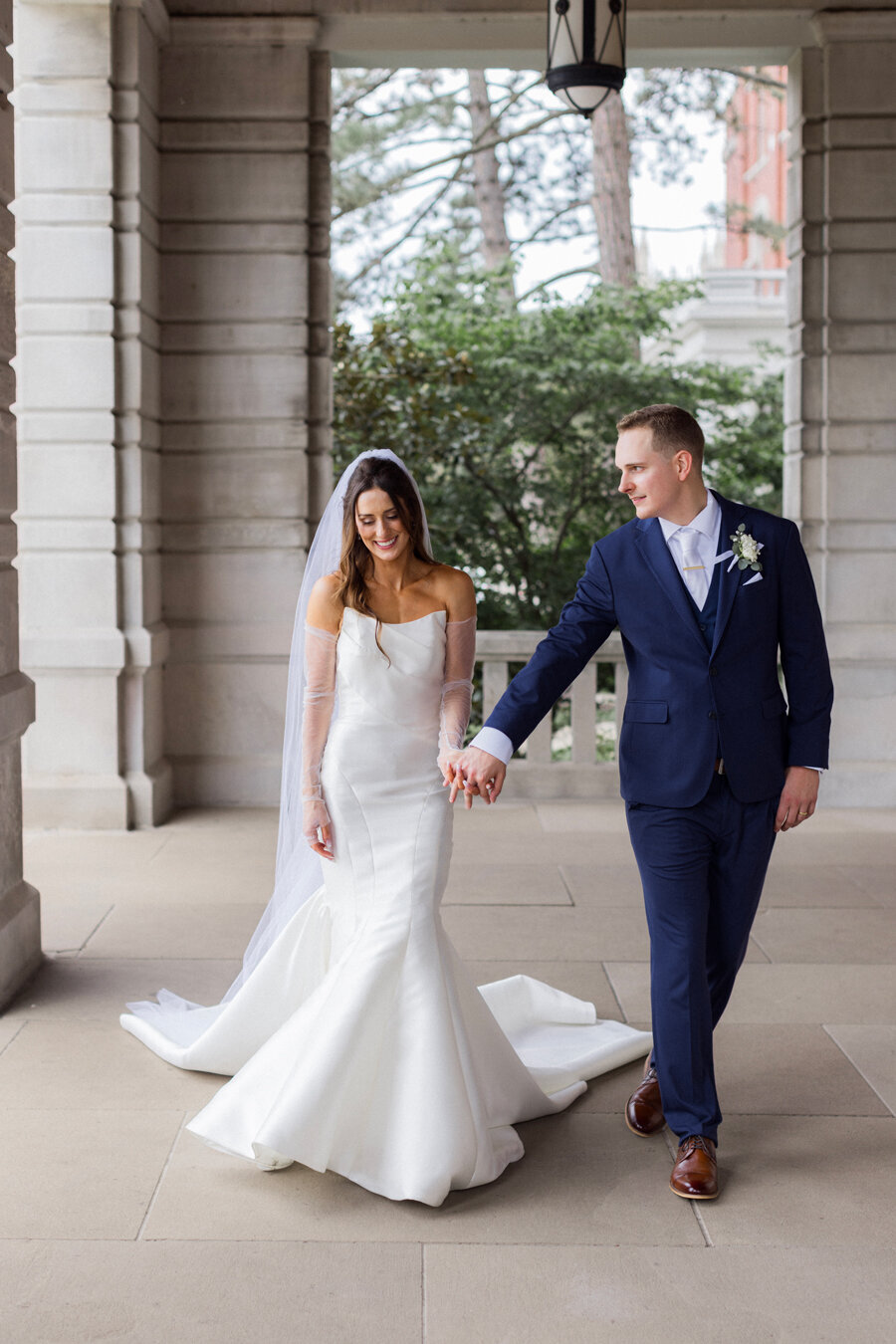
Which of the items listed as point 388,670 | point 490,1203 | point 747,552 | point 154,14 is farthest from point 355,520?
point 154,14

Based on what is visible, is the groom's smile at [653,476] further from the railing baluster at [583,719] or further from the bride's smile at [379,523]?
the railing baluster at [583,719]

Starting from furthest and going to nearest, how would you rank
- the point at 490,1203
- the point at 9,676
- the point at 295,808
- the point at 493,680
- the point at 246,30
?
the point at 493,680, the point at 246,30, the point at 9,676, the point at 295,808, the point at 490,1203

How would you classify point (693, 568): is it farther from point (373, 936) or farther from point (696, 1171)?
point (696, 1171)

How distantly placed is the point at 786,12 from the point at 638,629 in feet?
21.0

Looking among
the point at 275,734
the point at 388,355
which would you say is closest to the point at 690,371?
the point at 388,355

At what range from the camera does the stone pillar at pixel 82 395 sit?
25.1ft

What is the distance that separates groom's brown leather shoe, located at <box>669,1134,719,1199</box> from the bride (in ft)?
1.45

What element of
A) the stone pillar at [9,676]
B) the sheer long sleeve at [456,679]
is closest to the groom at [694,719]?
the sheer long sleeve at [456,679]

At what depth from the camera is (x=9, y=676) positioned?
5039 mm

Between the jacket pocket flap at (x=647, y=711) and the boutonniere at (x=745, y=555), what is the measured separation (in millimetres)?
379

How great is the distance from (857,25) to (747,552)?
247 inches

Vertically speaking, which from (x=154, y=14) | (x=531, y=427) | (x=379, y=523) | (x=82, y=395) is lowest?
(x=379, y=523)

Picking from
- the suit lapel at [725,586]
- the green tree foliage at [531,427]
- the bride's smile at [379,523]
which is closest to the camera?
the suit lapel at [725,586]

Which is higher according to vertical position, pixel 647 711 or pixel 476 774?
pixel 647 711
